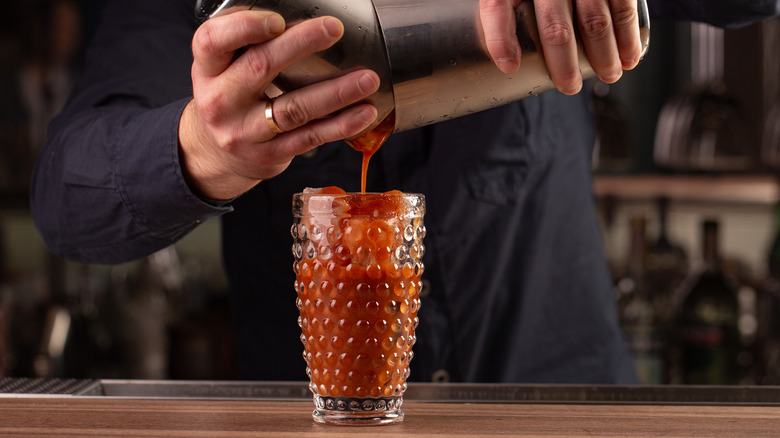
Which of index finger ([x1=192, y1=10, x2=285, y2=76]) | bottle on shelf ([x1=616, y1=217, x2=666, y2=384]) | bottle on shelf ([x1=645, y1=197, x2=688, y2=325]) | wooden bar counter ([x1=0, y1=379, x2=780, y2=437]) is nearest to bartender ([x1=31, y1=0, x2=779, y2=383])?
index finger ([x1=192, y1=10, x2=285, y2=76])

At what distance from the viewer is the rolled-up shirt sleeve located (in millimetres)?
941

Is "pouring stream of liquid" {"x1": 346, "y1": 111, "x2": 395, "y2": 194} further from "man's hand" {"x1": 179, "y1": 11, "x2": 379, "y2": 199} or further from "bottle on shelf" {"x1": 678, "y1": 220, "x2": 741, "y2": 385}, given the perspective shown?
"bottle on shelf" {"x1": 678, "y1": 220, "x2": 741, "y2": 385}

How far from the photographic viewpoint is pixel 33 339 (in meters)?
2.11

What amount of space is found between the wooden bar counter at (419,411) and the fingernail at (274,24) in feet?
1.09

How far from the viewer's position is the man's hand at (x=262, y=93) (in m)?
0.66

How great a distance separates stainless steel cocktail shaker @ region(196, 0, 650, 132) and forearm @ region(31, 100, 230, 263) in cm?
25

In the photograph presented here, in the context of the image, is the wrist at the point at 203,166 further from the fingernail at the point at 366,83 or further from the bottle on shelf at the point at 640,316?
the bottle on shelf at the point at 640,316

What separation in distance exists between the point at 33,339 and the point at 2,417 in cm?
146

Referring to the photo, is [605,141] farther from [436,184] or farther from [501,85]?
[501,85]

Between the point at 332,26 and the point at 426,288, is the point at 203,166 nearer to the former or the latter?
the point at 332,26

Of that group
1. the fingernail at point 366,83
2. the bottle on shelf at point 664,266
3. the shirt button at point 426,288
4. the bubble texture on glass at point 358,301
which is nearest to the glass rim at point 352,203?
the bubble texture on glass at point 358,301

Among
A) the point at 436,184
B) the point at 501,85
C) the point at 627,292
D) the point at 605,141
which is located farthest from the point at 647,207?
the point at 501,85

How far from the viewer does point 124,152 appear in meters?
1.01

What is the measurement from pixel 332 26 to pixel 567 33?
207 mm
